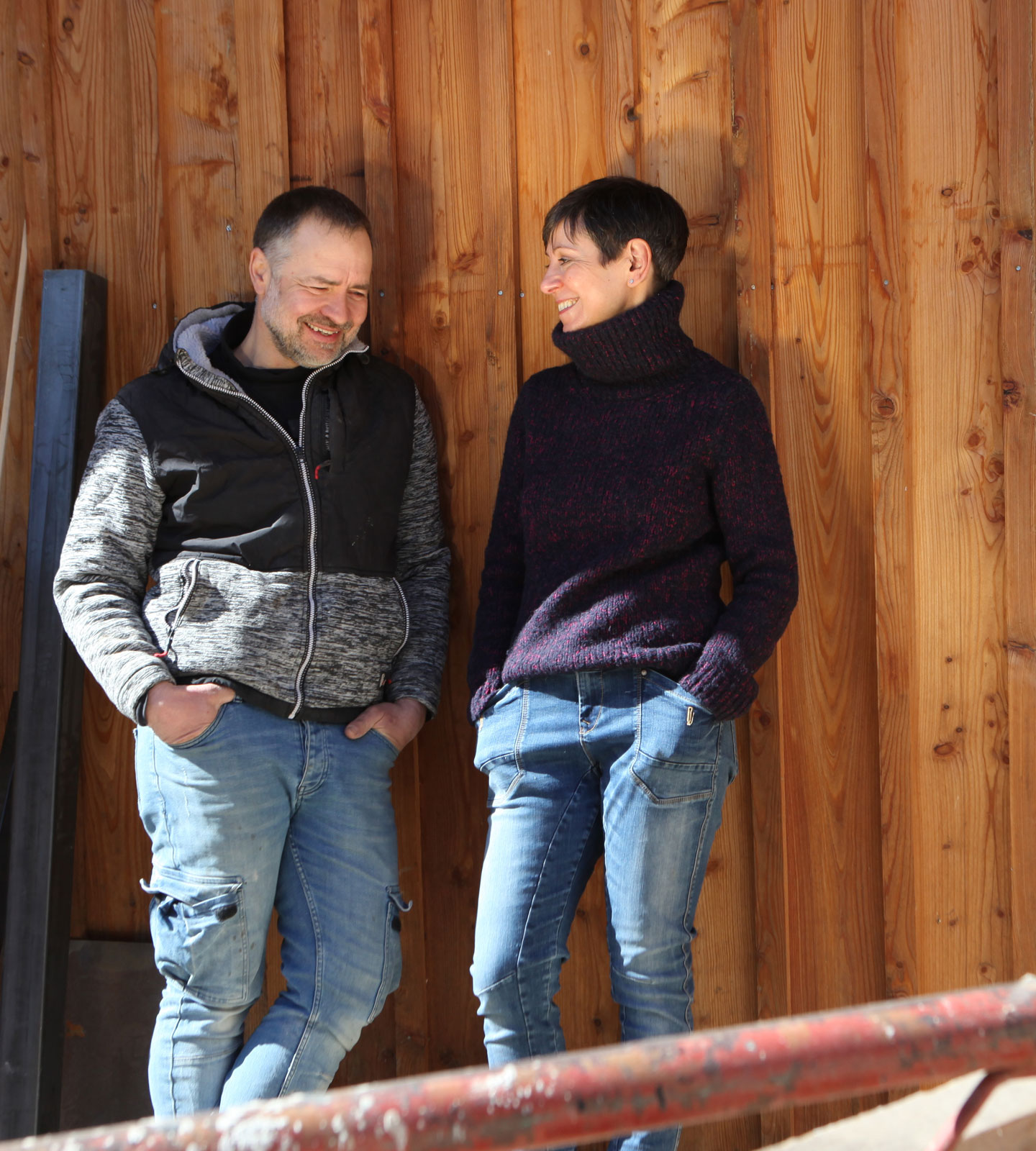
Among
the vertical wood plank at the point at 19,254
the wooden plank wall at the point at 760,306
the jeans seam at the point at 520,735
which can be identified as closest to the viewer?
the jeans seam at the point at 520,735

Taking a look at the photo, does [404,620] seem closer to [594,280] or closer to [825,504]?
[594,280]

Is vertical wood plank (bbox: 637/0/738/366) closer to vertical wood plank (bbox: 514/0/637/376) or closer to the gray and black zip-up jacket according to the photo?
vertical wood plank (bbox: 514/0/637/376)

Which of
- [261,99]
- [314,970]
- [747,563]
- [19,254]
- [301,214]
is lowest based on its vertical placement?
[314,970]

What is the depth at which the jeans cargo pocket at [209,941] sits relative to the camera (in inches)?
76.0

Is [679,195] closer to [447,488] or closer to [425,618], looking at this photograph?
[447,488]

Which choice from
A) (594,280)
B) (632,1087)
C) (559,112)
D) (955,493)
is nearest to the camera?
(632,1087)

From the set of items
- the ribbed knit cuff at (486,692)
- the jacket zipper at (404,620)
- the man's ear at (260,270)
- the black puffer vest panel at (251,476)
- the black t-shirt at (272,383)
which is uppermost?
the man's ear at (260,270)

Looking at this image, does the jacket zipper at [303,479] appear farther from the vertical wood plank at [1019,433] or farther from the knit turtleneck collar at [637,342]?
the vertical wood plank at [1019,433]

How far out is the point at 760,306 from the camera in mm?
2311

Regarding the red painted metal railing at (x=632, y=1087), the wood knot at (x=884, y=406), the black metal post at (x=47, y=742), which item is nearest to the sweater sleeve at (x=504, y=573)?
the wood knot at (x=884, y=406)

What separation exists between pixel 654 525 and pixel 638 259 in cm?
52

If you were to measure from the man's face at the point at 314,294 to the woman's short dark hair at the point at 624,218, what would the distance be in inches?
16.6

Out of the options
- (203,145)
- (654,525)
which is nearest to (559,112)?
(203,145)

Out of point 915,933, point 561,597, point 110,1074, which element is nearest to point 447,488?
point 561,597
